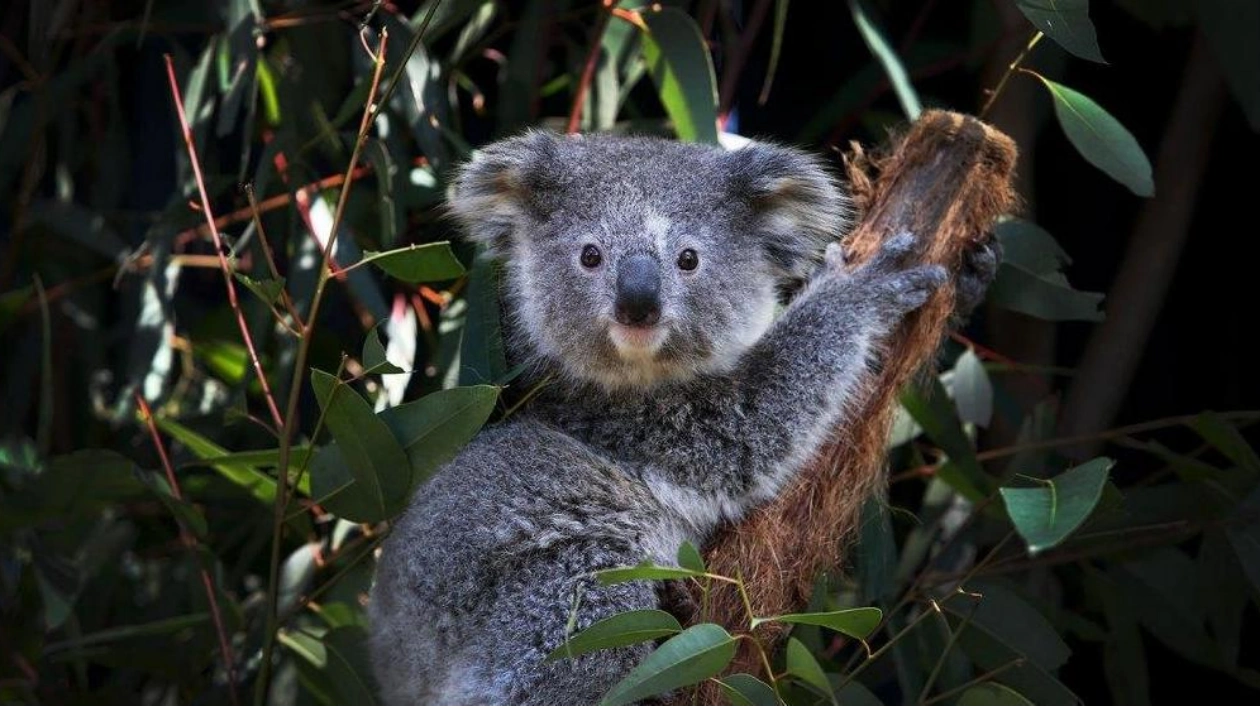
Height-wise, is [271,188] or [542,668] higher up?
[271,188]

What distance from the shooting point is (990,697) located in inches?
78.2

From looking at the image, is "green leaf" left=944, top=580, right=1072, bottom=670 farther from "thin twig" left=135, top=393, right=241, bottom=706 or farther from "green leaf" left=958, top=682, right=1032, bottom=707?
"thin twig" left=135, top=393, right=241, bottom=706

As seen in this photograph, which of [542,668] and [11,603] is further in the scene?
[11,603]

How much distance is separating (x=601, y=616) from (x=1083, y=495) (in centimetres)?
77

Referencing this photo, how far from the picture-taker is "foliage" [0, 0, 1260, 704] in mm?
2133

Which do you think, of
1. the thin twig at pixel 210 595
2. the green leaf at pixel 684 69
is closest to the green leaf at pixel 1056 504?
the green leaf at pixel 684 69

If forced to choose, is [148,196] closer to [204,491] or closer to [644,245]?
[204,491]

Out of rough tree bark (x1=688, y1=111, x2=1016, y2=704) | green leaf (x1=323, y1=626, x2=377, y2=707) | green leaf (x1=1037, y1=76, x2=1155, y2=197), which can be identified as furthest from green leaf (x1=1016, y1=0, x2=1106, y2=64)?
green leaf (x1=323, y1=626, x2=377, y2=707)

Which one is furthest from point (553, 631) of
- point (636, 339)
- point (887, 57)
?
point (887, 57)

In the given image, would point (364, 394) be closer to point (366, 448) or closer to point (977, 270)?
point (366, 448)

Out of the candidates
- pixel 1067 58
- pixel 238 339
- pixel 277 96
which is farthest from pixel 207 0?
pixel 1067 58

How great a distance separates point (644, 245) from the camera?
7.61ft

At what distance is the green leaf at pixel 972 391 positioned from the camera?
2746mm

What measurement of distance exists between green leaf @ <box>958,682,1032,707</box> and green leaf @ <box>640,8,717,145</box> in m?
1.20
